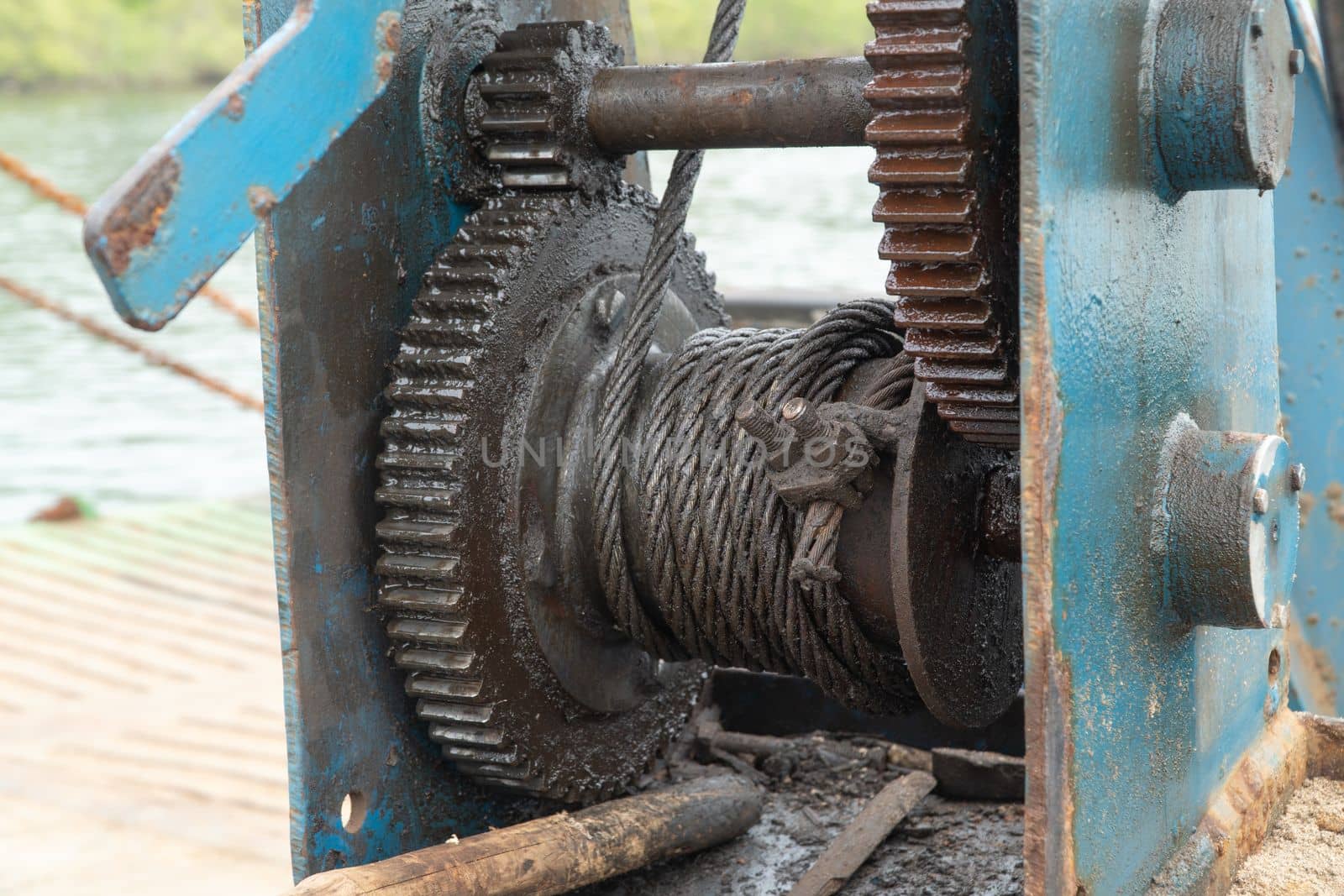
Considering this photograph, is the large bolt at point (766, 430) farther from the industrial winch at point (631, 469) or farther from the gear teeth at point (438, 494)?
the gear teeth at point (438, 494)

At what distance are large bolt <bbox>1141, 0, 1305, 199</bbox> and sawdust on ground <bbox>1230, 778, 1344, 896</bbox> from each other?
0.87 metres

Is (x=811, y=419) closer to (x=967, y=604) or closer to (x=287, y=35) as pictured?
(x=967, y=604)

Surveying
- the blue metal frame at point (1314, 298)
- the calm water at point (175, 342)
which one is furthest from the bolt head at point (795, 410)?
the calm water at point (175, 342)

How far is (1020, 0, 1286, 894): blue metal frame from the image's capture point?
1445 millimetres

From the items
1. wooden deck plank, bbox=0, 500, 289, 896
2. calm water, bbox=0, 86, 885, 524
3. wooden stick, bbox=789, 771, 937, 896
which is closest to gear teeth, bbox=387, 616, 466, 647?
wooden stick, bbox=789, 771, 937, 896

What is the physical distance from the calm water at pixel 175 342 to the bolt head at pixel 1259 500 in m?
4.29

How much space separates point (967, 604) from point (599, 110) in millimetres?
841

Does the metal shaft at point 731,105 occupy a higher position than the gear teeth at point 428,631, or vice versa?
the metal shaft at point 731,105

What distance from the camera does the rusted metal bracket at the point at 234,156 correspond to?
140 centimetres

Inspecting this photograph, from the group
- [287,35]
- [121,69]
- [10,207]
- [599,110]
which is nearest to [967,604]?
[599,110]

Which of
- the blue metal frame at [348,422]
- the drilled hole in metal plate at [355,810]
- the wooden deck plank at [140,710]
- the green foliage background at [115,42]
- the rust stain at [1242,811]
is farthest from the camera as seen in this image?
the green foliage background at [115,42]

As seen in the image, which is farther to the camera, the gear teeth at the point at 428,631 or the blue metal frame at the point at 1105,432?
the gear teeth at the point at 428,631

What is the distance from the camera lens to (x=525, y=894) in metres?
1.96

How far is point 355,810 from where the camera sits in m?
2.09
